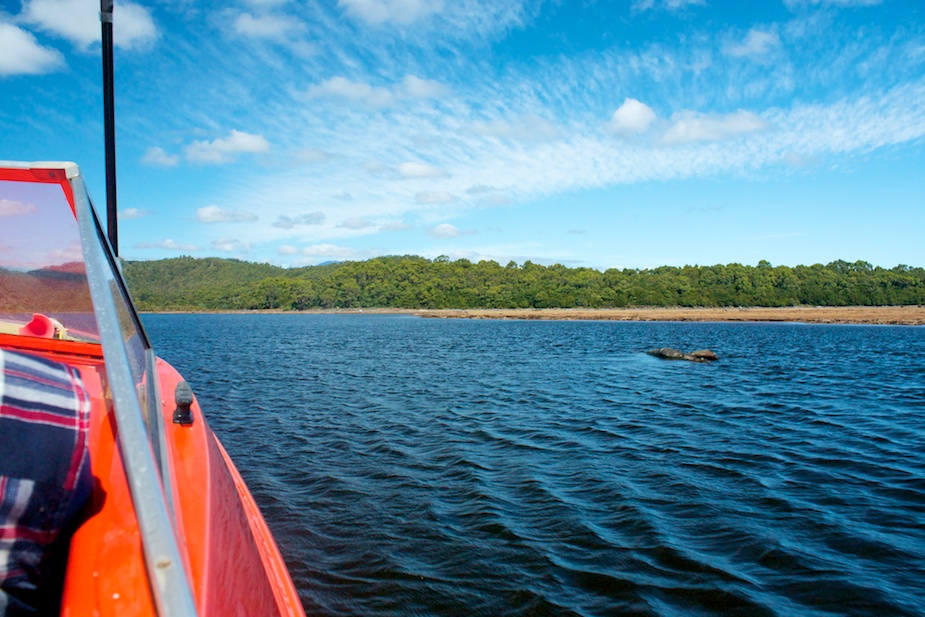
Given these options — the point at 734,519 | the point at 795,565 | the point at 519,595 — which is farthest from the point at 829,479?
the point at 519,595

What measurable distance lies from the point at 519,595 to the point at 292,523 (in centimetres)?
366

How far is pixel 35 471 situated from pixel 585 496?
882cm

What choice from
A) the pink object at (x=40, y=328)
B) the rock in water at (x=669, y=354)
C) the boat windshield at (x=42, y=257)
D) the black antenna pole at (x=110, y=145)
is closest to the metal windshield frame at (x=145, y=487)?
Result: the boat windshield at (x=42, y=257)

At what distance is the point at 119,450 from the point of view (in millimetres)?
2002

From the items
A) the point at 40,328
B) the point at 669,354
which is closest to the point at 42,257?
the point at 40,328

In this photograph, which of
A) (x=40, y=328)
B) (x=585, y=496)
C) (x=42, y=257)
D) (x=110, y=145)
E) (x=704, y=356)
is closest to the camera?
(x=42, y=257)

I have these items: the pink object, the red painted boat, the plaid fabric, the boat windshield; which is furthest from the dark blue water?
the plaid fabric

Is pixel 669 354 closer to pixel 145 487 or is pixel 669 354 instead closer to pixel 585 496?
pixel 585 496

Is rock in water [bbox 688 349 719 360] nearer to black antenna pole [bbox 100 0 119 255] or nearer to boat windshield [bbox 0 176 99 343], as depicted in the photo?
black antenna pole [bbox 100 0 119 255]

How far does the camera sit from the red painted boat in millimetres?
1492

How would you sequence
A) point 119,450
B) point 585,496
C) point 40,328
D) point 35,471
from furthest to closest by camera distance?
point 585,496 < point 40,328 < point 119,450 < point 35,471

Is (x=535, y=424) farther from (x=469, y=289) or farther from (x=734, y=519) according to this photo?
(x=469, y=289)

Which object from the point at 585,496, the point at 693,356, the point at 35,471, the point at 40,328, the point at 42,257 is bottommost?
the point at 585,496

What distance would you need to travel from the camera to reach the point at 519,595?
6441 millimetres
